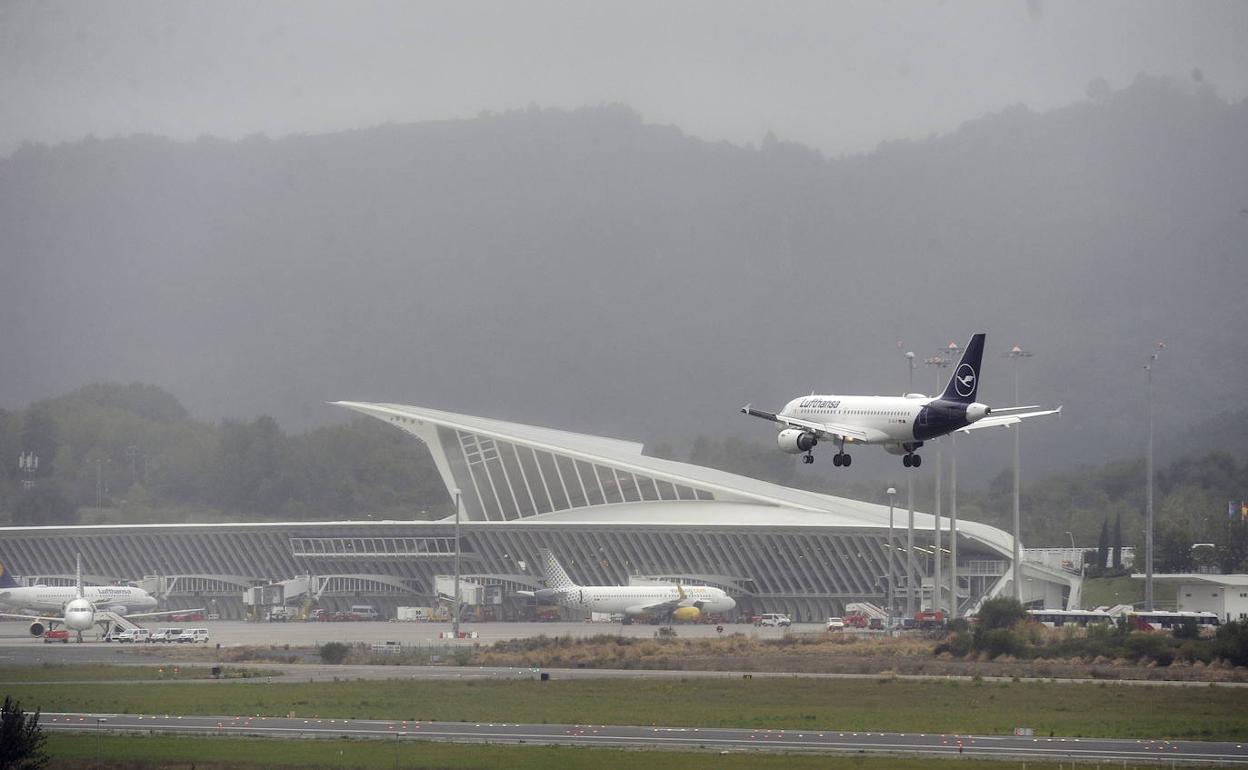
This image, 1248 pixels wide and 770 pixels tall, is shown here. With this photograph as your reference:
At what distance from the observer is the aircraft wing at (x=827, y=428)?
6081 cm

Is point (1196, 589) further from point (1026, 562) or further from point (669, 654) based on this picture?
point (669, 654)

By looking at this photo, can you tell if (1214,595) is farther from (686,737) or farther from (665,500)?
(686,737)

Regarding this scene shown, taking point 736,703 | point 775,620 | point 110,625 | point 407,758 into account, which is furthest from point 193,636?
point 407,758

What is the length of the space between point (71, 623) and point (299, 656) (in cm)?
3547

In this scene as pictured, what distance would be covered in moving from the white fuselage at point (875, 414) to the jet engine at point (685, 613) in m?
91.4

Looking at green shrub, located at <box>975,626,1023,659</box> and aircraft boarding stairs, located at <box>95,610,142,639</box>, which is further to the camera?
aircraft boarding stairs, located at <box>95,610,142,639</box>

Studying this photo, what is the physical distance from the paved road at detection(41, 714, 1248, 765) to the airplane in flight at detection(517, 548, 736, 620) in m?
81.9

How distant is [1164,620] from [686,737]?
6843 centimetres

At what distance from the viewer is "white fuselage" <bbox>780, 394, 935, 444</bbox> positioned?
60.2 meters

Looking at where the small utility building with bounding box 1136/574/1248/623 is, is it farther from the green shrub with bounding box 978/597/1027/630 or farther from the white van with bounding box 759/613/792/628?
the white van with bounding box 759/613/792/628

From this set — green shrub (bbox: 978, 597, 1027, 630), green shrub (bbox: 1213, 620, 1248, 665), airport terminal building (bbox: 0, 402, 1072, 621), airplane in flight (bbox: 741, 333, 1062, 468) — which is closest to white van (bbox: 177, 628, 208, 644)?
airport terminal building (bbox: 0, 402, 1072, 621)

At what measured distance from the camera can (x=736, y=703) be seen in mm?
79625

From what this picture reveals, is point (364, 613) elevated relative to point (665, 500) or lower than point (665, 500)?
lower

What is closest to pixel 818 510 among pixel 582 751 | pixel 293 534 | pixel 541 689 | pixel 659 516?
pixel 659 516
